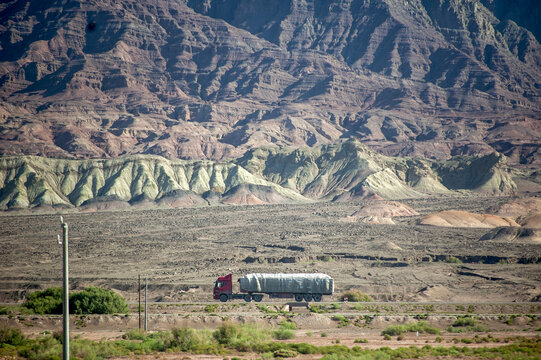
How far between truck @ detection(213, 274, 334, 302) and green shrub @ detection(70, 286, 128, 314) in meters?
11.9

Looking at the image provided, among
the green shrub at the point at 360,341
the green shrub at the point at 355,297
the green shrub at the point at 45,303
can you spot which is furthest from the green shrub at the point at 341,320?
the green shrub at the point at 45,303

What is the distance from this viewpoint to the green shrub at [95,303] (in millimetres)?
53750

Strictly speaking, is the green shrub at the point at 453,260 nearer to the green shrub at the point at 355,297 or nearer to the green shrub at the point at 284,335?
the green shrub at the point at 355,297

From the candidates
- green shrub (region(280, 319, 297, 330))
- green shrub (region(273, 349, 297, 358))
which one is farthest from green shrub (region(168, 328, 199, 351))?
green shrub (region(280, 319, 297, 330))

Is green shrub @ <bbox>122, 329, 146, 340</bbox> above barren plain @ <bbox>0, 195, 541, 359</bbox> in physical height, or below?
above

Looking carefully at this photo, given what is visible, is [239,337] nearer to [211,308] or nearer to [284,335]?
[284,335]

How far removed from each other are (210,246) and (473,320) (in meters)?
74.0

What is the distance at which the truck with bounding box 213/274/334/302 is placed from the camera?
2510 inches

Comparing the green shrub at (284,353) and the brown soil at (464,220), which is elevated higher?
the green shrub at (284,353)

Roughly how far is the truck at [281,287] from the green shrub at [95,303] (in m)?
11.9

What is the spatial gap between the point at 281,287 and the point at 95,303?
17.1 meters

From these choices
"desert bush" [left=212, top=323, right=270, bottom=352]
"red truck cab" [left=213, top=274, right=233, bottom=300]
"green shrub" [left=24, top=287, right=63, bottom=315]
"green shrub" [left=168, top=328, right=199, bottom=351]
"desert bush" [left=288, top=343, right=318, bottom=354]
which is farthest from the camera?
"red truck cab" [left=213, top=274, right=233, bottom=300]

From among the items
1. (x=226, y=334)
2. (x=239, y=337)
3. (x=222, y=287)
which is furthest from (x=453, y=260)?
(x=226, y=334)

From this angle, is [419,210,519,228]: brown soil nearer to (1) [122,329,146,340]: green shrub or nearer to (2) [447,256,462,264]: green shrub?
(2) [447,256,462,264]: green shrub
